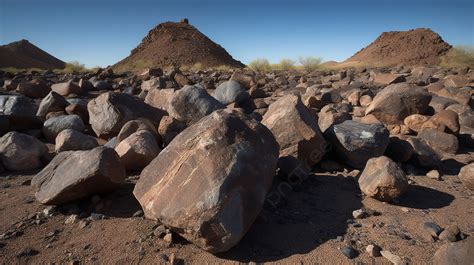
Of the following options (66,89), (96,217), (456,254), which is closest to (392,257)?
(456,254)

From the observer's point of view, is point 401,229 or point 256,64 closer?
point 401,229

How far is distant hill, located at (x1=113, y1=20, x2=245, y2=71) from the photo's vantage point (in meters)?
36.4

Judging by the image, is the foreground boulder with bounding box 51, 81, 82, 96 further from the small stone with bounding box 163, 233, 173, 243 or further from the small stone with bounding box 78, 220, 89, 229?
the small stone with bounding box 163, 233, 173, 243

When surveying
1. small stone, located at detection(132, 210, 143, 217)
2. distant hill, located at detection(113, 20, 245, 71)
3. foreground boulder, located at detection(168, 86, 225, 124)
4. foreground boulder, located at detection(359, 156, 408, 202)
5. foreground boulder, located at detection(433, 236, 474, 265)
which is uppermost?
distant hill, located at detection(113, 20, 245, 71)

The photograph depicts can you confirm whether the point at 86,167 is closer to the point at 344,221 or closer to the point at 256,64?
the point at 344,221

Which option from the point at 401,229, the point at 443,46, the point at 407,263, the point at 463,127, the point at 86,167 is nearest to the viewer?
the point at 407,263

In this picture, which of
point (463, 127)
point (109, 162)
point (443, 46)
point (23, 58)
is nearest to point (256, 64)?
point (443, 46)

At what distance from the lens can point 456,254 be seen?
2.26 metres

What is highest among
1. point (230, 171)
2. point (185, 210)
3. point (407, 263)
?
point (230, 171)

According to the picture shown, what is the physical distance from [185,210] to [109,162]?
1.03 meters

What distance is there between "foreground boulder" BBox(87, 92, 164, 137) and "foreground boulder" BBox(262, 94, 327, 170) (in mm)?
2142

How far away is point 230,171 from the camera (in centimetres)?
252

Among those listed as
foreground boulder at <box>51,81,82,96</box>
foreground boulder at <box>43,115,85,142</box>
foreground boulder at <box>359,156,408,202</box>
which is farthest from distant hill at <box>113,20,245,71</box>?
foreground boulder at <box>359,156,408,202</box>

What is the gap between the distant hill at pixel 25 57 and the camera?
39125 mm
